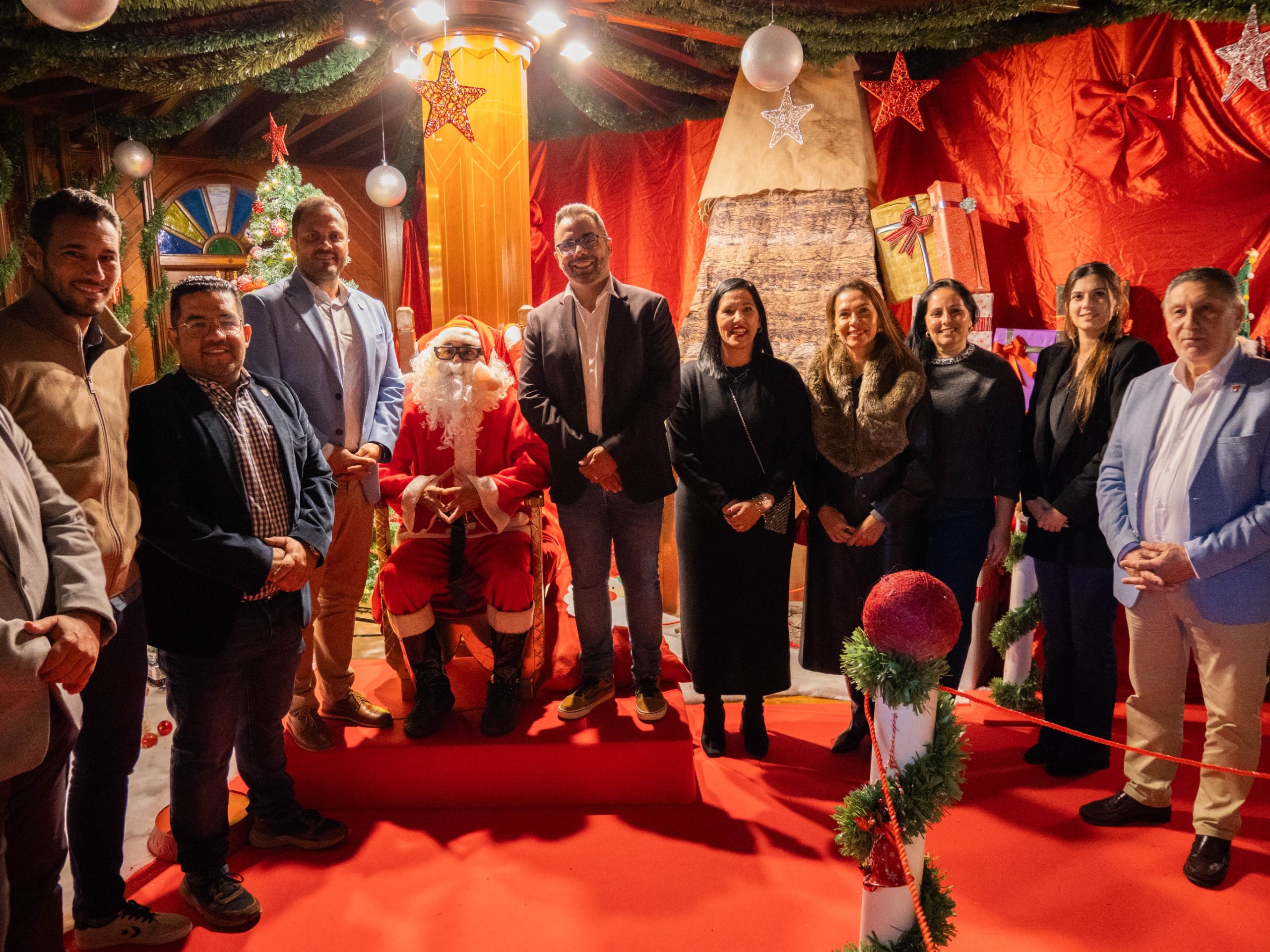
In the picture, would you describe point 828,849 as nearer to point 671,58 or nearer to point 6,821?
→ point 6,821

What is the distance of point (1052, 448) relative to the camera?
3105 millimetres

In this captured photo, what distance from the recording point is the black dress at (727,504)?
3.04m

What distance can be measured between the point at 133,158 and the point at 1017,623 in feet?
23.4

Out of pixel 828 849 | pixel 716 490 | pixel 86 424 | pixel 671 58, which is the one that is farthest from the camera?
pixel 671 58

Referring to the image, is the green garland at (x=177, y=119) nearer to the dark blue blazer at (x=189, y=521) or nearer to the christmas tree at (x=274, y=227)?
the christmas tree at (x=274, y=227)

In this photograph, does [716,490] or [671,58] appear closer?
Result: [716,490]

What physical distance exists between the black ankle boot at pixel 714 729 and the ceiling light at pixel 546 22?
3.63 meters

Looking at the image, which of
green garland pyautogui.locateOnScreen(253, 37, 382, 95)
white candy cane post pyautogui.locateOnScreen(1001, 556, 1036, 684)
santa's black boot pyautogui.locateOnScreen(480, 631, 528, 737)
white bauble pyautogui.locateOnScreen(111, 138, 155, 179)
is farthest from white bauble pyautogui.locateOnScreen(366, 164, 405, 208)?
white candy cane post pyautogui.locateOnScreen(1001, 556, 1036, 684)

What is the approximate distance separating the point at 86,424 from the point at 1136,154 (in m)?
4.86

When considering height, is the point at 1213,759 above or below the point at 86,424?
below

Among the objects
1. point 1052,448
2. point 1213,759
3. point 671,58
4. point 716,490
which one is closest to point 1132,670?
point 1213,759

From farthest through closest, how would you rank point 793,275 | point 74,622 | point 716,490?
1. point 793,275
2. point 716,490
3. point 74,622

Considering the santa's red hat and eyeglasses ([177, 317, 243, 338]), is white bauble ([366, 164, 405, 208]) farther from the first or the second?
eyeglasses ([177, 317, 243, 338])

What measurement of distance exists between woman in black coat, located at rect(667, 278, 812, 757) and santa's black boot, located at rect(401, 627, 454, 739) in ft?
3.22
